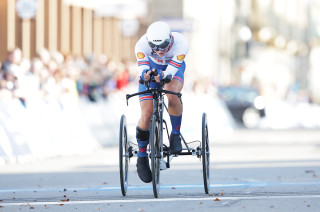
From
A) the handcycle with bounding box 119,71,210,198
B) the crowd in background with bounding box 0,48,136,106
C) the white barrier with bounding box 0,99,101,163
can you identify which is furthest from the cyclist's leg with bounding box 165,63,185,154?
the crowd in background with bounding box 0,48,136,106

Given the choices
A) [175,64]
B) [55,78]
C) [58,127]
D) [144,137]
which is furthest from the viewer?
[55,78]

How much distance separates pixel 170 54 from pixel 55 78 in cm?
972

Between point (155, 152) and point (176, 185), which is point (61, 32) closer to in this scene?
point (176, 185)

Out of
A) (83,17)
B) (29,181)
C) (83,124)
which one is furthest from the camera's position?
(83,17)

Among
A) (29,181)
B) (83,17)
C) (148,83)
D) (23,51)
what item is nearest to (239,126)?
(83,17)

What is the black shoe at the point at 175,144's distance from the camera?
11039 mm

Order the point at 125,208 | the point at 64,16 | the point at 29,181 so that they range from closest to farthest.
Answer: the point at 125,208
the point at 29,181
the point at 64,16

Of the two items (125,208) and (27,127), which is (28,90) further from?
(125,208)

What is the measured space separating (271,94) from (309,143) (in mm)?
15683

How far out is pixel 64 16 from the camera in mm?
32844

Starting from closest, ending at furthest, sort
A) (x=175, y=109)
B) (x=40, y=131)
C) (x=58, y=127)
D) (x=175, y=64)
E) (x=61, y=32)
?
(x=175, y=64) → (x=175, y=109) → (x=40, y=131) → (x=58, y=127) → (x=61, y=32)

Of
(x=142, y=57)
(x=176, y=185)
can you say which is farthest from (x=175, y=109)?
(x=176, y=185)

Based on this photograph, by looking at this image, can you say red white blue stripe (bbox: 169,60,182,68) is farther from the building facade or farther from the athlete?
the building facade

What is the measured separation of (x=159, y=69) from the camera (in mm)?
11172
